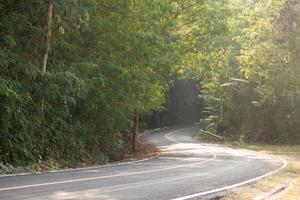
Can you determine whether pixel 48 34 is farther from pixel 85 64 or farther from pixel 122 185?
pixel 122 185

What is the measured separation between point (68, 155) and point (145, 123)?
1863 inches

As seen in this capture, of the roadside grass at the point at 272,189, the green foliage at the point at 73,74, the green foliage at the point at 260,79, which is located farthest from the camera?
the green foliage at the point at 260,79

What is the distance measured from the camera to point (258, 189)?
13688mm

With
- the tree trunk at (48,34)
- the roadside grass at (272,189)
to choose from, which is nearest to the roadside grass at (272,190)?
the roadside grass at (272,189)

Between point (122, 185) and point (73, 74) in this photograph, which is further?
point (73, 74)

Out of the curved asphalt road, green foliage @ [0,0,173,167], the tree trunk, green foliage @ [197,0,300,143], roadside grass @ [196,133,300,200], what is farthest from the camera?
green foliage @ [197,0,300,143]

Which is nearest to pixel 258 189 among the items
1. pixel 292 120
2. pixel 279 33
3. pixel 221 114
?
pixel 279 33

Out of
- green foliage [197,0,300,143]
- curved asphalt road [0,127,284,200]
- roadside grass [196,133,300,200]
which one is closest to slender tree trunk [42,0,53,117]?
curved asphalt road [0,127,284,200]

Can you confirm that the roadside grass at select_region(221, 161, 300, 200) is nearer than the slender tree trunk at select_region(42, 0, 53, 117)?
Yes

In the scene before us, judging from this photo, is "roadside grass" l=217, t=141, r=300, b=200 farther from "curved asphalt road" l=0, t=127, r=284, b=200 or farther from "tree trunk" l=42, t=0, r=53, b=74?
"tree trunk" l=42, t=0, r=53, b=74

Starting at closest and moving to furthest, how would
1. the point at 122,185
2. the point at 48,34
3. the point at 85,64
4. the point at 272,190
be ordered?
the point at 122,185 < the point at 272,190 < the point at 48,34 < the point at 85,64

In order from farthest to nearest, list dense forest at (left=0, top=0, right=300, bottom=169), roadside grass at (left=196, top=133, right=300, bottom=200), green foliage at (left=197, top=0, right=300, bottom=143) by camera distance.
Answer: green foliage at (left=197, top=0, right=300, bottom=143) → dense forest at (left=0, top=0, right=300, bottom=169) → roadside grass at (left=196, top=133, right=300, bottom=200)

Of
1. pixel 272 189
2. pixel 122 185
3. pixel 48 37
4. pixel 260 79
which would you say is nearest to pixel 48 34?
pixel 48 37

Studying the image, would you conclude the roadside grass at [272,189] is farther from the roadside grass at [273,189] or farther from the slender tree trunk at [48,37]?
the slender tree trunk at [48,37]
